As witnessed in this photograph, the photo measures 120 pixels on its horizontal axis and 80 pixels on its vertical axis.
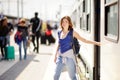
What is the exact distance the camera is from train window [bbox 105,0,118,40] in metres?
4.79

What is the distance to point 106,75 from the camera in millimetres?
5566

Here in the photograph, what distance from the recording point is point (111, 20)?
5156mm

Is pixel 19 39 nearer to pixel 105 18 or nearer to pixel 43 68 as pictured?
pixel 43 68

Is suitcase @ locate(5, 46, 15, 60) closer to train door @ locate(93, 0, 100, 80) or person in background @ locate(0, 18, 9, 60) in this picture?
person in background @ locate(0, 18, 9, 60)

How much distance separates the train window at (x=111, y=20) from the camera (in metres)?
4.79

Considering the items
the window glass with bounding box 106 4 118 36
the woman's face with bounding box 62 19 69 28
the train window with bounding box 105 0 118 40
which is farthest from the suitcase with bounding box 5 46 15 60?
the window glass with bounding box 106 4 118 36

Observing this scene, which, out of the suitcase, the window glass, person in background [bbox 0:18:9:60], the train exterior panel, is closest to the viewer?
the train exterior panel

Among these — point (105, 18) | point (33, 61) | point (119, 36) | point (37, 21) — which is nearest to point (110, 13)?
point (105, 18)

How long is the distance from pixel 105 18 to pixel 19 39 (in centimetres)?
825

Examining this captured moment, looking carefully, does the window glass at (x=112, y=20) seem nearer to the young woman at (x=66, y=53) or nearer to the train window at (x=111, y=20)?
the train window at (x=111, y=20)

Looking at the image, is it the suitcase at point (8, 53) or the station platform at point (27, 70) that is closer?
the station platform at point (27, 70)

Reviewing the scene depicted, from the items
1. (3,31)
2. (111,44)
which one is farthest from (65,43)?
(3,31)

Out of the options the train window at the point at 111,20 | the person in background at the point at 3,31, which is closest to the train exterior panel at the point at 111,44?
the train window at the point at 111,20

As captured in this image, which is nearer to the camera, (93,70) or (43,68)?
(93,70)
